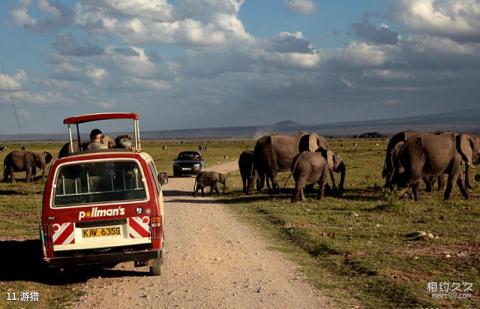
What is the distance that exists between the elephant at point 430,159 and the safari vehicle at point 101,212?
41.7 ft

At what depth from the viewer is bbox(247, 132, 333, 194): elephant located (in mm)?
23984

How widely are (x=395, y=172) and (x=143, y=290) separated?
13783mm

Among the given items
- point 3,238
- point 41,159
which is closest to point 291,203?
point 3,238

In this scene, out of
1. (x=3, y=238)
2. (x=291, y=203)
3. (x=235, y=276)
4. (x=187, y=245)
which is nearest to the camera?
(x=235, y=276)

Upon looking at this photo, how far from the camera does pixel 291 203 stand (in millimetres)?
20188

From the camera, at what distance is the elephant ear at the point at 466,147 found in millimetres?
21141

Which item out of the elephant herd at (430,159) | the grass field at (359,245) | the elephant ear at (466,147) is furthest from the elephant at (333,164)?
the elephant ear at (466,147)

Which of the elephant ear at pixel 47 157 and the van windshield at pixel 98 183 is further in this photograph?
the elephant ear at pixel 47 157

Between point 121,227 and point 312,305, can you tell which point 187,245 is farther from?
point 312,305

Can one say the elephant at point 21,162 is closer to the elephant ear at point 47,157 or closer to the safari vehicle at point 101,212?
the elephant ear at point 47,157

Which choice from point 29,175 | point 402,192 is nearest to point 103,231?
point 402,192

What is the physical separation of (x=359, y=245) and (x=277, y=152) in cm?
1164

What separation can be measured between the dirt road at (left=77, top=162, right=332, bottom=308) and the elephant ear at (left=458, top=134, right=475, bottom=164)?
9994 millimetres

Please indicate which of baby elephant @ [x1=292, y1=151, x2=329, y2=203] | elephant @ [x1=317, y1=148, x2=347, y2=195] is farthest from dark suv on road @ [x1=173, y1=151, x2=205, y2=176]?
baby elephant @ [x1=292, y1=151, x2=329, y2=203]
